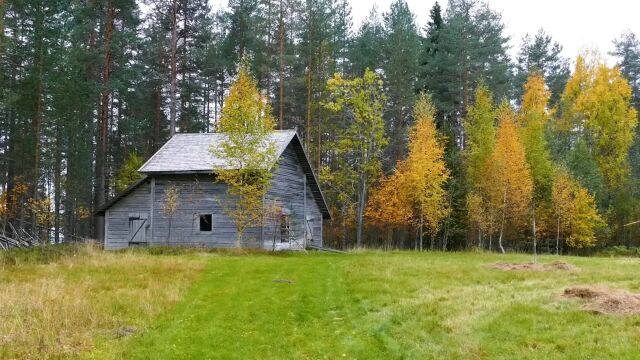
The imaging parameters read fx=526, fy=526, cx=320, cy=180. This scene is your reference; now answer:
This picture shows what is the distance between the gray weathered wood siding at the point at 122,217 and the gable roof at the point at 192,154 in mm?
2180

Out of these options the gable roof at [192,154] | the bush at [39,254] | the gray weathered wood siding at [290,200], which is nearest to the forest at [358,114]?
the gray weathered wood siding at [290,200]

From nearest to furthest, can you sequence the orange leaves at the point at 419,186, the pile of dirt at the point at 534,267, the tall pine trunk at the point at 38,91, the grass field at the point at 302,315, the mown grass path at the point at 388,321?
the mown grass path at the point at 388,321, the grass field at the point at 302,315, the pile of dirt at the point at 534,267, the tall pine trunk at the point at 38,91, the orange leaves at the point at 419,186

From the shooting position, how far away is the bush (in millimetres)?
20608

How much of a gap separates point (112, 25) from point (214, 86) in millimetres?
14046

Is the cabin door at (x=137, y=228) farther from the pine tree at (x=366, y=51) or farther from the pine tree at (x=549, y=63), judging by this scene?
the pine tree at (x=549, y=63)

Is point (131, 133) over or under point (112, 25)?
under

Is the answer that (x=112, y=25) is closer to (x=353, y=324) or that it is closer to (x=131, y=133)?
(x=131, y=133)

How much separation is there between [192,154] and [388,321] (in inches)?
871

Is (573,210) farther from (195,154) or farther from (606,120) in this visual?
(195,154)

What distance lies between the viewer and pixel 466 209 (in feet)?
131

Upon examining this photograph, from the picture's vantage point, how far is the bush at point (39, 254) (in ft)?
67.6

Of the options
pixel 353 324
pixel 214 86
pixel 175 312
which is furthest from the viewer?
pixel 214 86

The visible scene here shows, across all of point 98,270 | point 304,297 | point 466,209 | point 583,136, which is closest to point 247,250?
point 98,270

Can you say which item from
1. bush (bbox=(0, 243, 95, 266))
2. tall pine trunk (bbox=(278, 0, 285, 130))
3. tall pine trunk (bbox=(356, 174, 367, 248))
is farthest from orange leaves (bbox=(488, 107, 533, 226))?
bush (bbox=(0, 243, 95, 266))
